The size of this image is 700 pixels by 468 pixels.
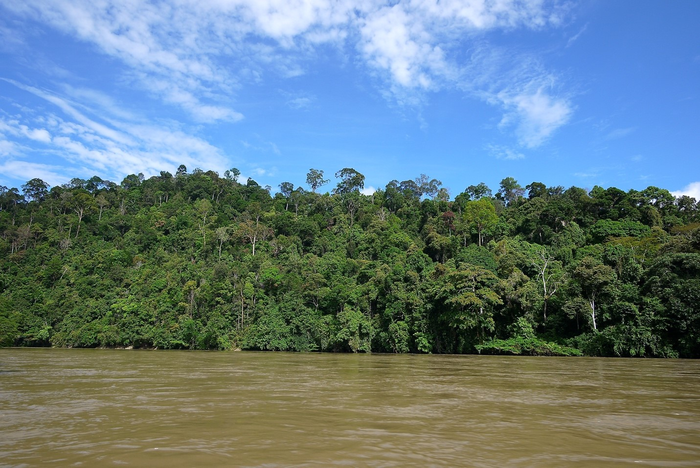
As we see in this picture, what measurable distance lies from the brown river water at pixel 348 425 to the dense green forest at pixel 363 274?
20904 mm

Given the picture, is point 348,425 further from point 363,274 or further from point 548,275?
point 363,274

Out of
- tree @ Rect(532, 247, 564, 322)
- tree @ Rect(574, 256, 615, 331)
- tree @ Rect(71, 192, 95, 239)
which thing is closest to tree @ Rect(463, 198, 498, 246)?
tree @ Rect(532, 247, 564, 322)

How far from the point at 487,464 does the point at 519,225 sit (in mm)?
57412

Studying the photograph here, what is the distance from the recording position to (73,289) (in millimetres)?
55000

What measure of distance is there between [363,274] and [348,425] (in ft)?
140

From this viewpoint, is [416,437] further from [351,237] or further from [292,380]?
[351,237]

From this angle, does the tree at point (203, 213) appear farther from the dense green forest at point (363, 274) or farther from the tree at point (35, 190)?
the tree at point (35, 190)

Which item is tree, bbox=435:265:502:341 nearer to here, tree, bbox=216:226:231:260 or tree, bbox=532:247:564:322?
tree, bbox=532:247:564:322

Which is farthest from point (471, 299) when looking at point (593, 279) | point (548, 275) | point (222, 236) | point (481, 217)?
point (222, 236)

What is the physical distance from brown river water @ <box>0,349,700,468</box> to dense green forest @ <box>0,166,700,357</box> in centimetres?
2090

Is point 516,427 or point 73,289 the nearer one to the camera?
point 516,427

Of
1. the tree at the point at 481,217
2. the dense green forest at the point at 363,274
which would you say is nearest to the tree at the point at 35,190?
the dense green forest at the point at 363,274

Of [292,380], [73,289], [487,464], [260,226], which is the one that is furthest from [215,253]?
[487,464]

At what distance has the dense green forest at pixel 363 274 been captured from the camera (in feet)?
107
